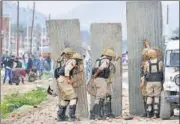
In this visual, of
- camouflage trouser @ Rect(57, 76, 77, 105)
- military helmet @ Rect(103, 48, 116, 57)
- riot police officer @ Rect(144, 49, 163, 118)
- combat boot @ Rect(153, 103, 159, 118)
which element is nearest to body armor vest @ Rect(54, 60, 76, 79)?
camouflage trouser @ Rect(57, 76, 77, 105)

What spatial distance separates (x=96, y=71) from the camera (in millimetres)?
13430

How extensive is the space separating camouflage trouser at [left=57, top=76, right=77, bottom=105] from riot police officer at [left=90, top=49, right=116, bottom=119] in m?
0.64

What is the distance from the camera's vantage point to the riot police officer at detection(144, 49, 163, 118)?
13305 millimetres

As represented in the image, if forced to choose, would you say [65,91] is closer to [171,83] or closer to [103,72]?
[103,72]

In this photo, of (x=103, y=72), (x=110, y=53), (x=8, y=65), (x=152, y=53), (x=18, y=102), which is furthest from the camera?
(x=8, y=65)

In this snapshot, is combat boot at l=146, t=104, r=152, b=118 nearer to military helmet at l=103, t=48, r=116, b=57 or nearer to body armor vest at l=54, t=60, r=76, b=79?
military helmet at l=103, t=48, r=116, b=57

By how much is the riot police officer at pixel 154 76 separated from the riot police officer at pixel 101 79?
95 centimetres

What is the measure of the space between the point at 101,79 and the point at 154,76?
1.32 metres

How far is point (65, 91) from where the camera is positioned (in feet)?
43.2

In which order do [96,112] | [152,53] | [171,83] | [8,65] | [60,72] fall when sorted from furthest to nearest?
[8,65]
[96,112]
[152,53]
[60,72]
[171,83]

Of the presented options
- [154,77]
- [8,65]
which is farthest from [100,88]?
[8,65]

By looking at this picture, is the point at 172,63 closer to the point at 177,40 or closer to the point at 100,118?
the point at 177,40

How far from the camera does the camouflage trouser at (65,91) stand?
13.1 metres

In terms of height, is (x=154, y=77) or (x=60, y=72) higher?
(x=60, y=72)
